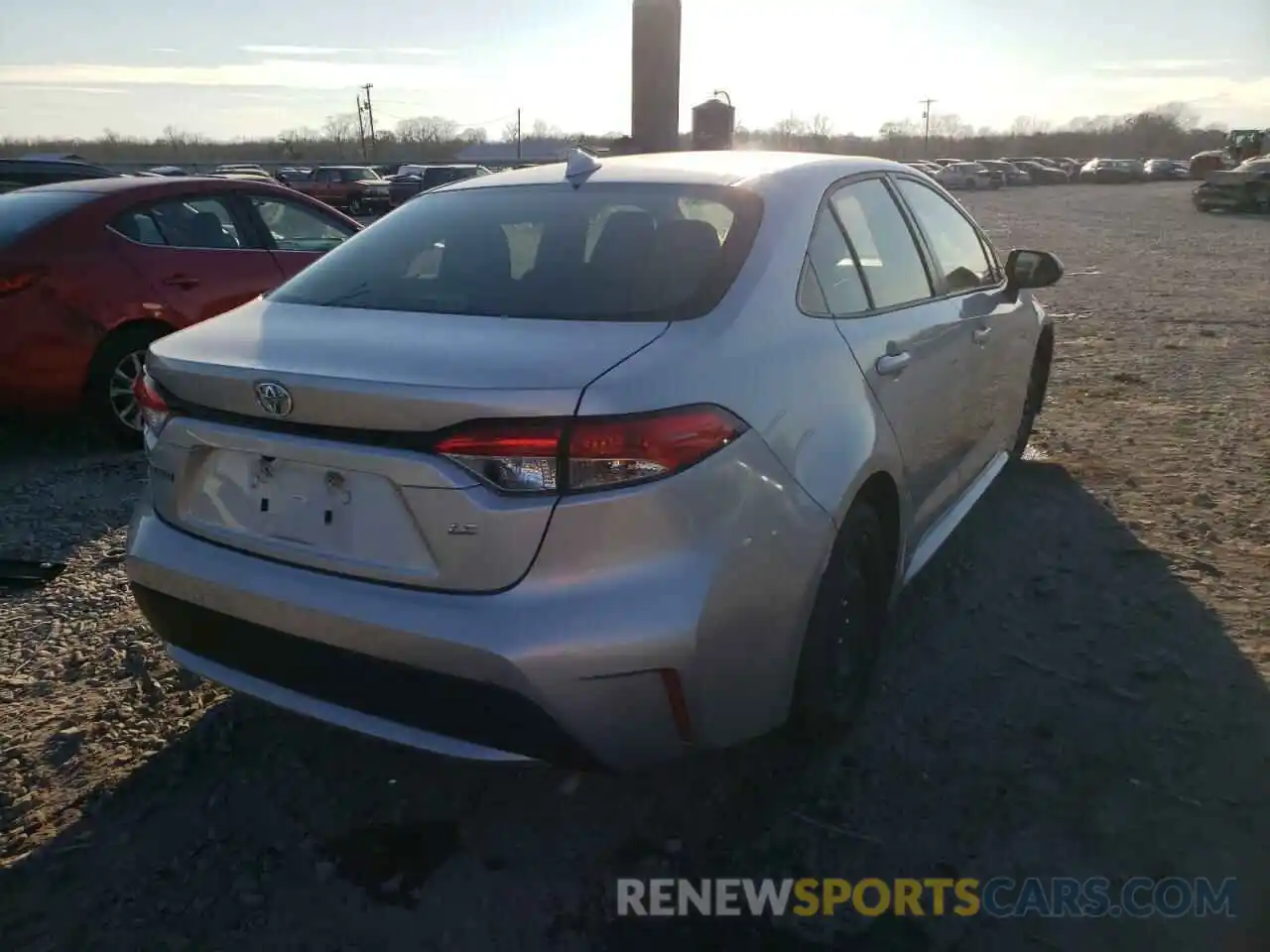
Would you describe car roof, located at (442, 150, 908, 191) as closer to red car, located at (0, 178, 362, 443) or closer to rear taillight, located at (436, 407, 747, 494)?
rear taillight, located at (436, 407, 747, 494)

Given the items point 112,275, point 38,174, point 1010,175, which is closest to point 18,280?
point 112,275

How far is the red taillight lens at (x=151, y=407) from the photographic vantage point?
7.79ft

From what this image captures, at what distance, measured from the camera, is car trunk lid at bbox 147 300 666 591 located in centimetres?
193

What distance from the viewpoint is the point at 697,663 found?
6.64 ft

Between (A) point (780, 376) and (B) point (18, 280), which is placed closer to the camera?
(A) point (780, 376)

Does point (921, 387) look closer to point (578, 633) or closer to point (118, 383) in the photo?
point (578, 633)

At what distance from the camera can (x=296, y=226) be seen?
248 inches

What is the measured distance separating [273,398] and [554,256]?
89 cm

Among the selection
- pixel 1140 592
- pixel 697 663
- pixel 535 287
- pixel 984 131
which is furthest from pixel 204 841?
pixel 984 131

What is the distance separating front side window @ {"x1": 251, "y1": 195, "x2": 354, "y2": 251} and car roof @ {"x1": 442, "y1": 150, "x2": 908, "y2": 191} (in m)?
3.16

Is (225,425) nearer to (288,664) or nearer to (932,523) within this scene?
(288,664)

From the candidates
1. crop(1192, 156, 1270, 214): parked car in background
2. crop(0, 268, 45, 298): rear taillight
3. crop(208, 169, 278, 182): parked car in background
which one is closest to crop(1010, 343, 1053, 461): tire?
crop(208, 169, 278, 182): parked car in background

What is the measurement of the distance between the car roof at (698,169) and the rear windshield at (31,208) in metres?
2.95

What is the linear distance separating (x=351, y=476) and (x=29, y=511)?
3.27 meters
